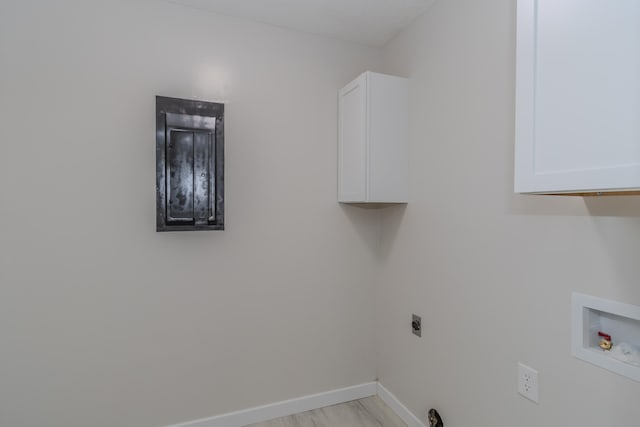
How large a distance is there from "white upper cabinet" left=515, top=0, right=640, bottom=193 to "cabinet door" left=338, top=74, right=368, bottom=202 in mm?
1065

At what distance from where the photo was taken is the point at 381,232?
8.07ft

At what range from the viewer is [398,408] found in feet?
7.30

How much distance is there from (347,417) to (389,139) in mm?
1783

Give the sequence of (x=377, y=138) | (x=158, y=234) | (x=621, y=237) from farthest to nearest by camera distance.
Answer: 1. (x=377, y=138)
2. (x=158, y=234)
3. (x=621, y=237)

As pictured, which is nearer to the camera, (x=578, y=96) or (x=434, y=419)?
(x=578, y=96)

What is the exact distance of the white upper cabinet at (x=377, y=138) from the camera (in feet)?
6.74

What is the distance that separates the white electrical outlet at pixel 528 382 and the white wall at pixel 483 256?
0.03 metres

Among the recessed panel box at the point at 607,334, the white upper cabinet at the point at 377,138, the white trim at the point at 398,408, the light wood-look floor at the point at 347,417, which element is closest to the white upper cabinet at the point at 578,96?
the recessed panel box at the point at 607,334

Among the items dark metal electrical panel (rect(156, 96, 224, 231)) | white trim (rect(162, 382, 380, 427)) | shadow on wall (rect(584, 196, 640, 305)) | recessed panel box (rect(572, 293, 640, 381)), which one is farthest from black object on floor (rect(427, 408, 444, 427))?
dark metal electrical panel (rect(156, 96, 224, 231))

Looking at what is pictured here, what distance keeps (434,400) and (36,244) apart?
2268 millimetres

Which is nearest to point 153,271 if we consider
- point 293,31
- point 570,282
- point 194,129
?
point 194,129

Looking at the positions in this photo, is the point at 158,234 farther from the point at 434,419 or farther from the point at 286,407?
the point at 434,419

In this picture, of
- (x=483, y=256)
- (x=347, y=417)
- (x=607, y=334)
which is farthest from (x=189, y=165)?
(x=607, y=334)

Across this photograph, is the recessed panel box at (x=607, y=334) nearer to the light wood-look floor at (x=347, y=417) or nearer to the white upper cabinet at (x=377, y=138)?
the white upper cabinet at (x=377, y=138)
